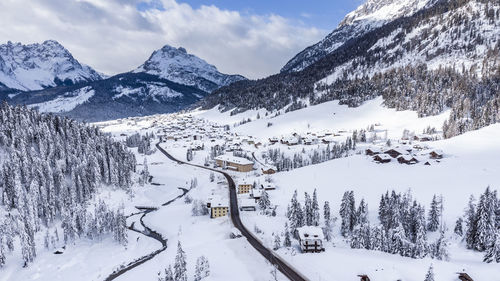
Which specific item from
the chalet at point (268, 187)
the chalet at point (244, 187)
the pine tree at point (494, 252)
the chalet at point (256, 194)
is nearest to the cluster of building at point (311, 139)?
the chalet at point (268, 187)

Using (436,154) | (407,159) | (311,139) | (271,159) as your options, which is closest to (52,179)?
(271,159)

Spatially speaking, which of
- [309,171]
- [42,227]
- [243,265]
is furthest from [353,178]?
[42,227]

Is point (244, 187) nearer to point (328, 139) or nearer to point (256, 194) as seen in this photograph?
point (256, 194)

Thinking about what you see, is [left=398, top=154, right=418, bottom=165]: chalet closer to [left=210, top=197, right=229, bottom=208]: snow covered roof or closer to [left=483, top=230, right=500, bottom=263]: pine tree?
[left=483, top=230, right=500, bottom=263]: pine tree

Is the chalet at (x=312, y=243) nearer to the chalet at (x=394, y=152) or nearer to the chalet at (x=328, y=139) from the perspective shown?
the chalet at (x=394, y=152)

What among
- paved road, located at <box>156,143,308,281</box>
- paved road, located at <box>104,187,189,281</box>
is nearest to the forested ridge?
paved road, located at <box>104,187,189,281</box>

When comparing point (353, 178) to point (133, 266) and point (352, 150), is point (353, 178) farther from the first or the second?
point (133, 266)
